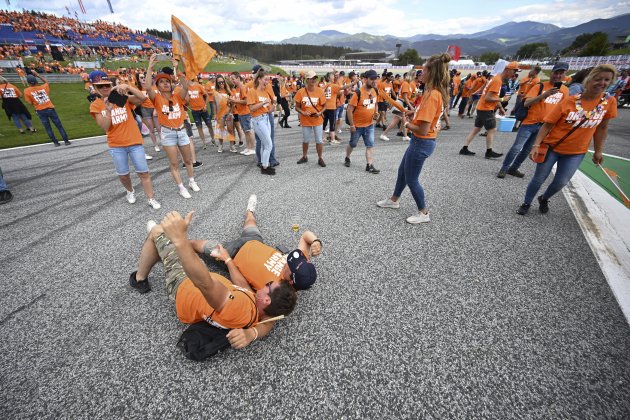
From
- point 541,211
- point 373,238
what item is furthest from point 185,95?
point 541,211

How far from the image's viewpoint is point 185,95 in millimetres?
4590

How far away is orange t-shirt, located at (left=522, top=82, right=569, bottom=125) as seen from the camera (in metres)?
4.70

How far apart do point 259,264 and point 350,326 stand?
1.02m

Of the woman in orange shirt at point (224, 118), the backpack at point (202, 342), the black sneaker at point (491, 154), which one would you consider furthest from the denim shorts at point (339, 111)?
the backpack at point (202, 342)

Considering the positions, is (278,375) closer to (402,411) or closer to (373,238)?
(402,411)

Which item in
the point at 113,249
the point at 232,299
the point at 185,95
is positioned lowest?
the point at 113,249

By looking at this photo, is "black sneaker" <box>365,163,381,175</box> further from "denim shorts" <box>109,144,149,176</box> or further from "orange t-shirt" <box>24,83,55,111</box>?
"orange t-shirt" <box>24,83,55,111</box>

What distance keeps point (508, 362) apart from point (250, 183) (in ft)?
16.0

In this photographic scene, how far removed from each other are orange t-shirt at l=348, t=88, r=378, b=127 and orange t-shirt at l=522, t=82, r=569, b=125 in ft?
9.74

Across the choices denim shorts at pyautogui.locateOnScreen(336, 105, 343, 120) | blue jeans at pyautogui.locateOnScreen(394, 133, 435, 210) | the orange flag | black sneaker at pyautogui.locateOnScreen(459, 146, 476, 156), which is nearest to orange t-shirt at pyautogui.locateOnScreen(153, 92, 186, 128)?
the orange flag

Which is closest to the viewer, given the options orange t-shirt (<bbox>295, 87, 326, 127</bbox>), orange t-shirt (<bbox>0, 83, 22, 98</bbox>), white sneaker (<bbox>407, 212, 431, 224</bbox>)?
white sneaker (<bbox>407, 212, 431, 224</bbox>)

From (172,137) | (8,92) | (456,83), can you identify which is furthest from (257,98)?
(456,83)

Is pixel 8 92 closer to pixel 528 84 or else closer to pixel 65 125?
pixel 65 125

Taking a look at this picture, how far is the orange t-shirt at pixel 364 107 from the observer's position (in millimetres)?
5270
